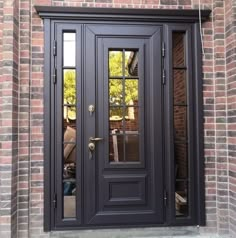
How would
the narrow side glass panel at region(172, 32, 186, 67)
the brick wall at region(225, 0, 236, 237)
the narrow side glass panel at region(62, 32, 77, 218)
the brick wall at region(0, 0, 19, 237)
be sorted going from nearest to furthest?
the brick wall at region(0, 0, 19, 237) < the brick wall at region(225, 0, 236, 237) < the narrow side glass panel at region(62, 32, 77, 218) < the narrow side glass panel at region(172, 32, 186, 67)

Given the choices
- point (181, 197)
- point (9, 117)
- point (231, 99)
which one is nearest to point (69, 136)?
point (9, 117)

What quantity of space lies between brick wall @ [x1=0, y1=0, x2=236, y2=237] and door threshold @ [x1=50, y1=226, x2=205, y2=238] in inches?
5.7

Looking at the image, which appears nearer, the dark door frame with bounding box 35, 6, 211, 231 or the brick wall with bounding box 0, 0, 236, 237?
the brick wall with bounding box 0, 0, 236, 237

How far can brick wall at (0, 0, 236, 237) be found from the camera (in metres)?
2.63

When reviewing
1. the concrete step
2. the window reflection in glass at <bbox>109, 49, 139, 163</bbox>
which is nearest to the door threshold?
the concrete step

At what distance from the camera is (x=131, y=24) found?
2.91 m

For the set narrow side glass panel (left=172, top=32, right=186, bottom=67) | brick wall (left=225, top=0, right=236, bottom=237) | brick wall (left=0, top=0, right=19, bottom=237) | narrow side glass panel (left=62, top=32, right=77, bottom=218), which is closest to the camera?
brick wall (left=0, top=0, right=19, bottom=237)

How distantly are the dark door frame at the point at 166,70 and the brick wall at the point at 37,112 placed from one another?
69 mm

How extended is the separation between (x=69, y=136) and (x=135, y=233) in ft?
3.95

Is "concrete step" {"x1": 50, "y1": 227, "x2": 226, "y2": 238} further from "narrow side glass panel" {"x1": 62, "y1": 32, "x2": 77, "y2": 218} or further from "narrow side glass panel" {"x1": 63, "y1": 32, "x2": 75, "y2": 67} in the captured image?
"narrow side glass panel" {"x1": 63, "y1": 32, "x2": 75, "y2": 67}

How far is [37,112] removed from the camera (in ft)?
9.21

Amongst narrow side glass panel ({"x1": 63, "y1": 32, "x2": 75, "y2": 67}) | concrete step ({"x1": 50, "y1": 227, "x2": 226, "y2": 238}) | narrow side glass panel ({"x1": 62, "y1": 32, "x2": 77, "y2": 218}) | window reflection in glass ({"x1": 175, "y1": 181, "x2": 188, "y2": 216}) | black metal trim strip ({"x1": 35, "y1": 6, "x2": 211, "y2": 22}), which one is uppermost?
black metal trim strip ({"x1": 35, "y1": 6, "x2": 211, "y2": 22})

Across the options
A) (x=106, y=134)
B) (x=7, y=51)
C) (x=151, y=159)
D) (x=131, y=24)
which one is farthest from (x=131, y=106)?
(x=7, y=51)

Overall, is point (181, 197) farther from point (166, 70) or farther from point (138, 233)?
point (166, 70)
